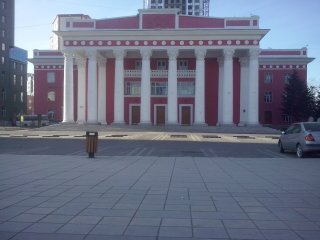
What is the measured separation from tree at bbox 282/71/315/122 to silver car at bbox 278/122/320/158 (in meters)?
47.6

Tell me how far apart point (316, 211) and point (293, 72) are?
64.4 meters

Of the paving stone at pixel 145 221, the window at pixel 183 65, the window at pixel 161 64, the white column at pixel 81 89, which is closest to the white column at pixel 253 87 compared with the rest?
the window at pixel 183 65

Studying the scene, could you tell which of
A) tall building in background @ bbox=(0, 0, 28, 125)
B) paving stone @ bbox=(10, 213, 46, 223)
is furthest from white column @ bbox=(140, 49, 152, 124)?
paving stone @ bbox=(10, 213, 46, 223)

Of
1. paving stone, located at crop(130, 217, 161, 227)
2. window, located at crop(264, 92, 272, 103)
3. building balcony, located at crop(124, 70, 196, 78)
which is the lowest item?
paving stone, located at crop(130, 217, 161, 227)

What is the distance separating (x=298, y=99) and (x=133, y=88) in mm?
25795

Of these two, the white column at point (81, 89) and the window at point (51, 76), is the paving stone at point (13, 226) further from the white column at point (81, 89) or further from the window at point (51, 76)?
the window at point (51, 76)

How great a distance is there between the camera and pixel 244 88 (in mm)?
59500

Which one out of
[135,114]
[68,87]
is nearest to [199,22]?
[135,114]

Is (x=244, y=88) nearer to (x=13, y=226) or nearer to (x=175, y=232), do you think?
(x=175, y=232)

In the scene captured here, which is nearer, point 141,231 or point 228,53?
point 141,231

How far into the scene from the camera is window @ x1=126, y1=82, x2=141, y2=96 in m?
61.4

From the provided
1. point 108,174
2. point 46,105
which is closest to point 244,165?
point 108,174

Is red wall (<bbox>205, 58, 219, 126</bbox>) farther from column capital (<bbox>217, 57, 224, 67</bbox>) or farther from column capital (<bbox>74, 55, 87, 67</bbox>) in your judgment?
column capital (<bbox>74, 55, 87, 67</bbox>)

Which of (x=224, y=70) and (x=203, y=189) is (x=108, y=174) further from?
(x=224, y=70)
